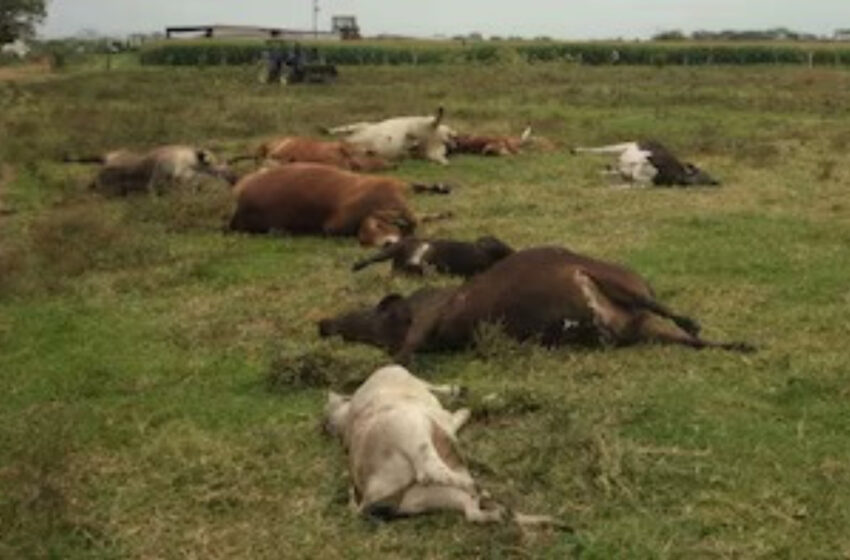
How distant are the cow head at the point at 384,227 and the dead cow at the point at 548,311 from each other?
11.0ft

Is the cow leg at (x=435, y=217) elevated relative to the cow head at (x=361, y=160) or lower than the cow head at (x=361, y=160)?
lower

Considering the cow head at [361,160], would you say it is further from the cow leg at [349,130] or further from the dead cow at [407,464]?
the dead cow at [407,464]

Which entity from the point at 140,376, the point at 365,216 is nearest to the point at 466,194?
the point at 365,216

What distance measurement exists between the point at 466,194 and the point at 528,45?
4509 centimetres

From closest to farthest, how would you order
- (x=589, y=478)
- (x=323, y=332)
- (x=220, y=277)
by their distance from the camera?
(x=589, y=478) < (x=323, y=332) < (x=220, y=277)

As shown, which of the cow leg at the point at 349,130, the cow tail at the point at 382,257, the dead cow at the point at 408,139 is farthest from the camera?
the cow leg at the point at 349,130

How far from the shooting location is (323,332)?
26.7 feet

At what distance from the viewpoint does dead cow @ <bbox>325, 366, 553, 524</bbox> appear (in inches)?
201

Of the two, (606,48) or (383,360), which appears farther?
(606,48)

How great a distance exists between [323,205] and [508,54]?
39546 mm

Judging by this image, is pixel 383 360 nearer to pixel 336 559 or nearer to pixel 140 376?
pixel 140 376

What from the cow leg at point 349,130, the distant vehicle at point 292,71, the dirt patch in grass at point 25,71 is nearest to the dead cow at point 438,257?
the cow leg at point 349,130

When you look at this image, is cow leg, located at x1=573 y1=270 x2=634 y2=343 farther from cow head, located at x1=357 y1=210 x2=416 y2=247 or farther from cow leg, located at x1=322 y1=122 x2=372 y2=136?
cow leg, located at x1=322 y1=122 x2=372 y2=136

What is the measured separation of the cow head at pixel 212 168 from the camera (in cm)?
1457
